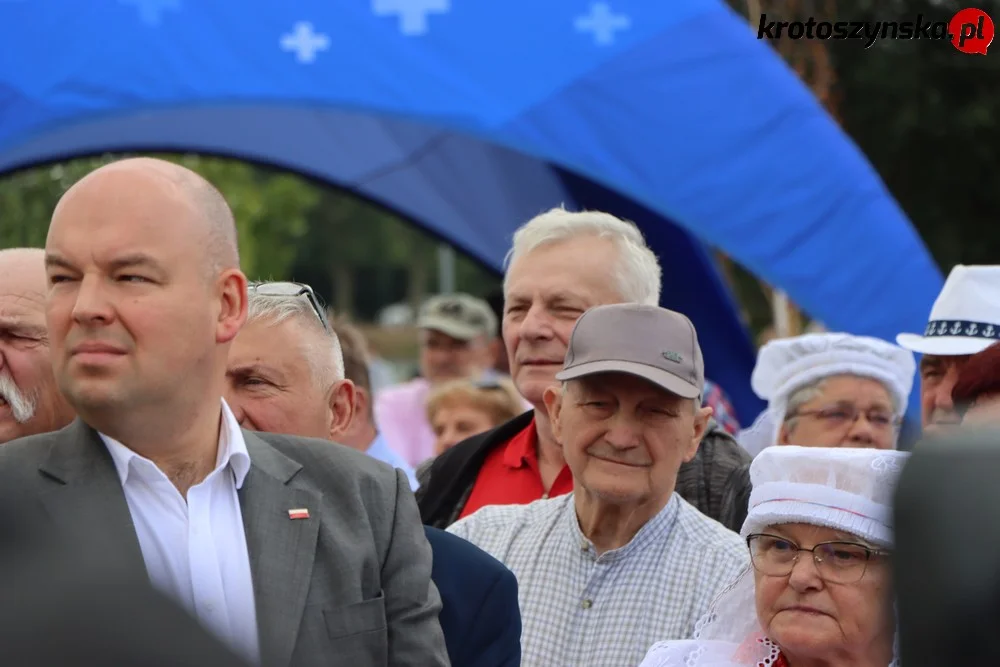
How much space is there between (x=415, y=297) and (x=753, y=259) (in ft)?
177

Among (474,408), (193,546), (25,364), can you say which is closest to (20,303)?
(25,364)

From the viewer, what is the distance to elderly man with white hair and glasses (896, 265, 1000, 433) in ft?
14.9

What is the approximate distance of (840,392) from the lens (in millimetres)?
4832

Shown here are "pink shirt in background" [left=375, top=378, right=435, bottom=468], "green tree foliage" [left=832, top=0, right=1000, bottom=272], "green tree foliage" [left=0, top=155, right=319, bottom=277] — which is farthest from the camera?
"green tree foliage" [left=832, top=0, right=1000, bottom=272]

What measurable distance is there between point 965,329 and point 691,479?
123cm

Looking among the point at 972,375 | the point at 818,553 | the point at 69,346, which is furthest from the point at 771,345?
the point at 69,346

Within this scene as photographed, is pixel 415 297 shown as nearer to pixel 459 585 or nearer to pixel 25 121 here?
pixel 25 121

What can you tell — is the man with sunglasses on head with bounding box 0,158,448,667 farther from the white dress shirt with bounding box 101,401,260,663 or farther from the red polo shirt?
the red polo shirt

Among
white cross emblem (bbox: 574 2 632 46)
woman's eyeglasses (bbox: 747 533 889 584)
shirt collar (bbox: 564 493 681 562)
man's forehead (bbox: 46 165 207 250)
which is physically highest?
white cross emblem (bbox: 574 2 632 46)

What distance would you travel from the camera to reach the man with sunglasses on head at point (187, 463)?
2250mm

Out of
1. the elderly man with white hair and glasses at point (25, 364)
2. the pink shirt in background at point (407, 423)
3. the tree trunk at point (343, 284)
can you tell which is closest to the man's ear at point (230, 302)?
the elderly man with white hair and glasses at point (25, 364)

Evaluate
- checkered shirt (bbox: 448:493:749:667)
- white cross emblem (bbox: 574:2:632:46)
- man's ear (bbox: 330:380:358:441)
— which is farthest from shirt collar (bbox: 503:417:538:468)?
white cross emblem (bbox: 574:2:632:46)

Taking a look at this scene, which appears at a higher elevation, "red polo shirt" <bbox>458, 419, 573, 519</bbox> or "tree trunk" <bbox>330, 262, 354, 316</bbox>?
"tree trunk" <bbox>330, 262, 354, 316</bbox>

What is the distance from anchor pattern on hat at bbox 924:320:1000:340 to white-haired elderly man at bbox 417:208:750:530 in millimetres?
1035
